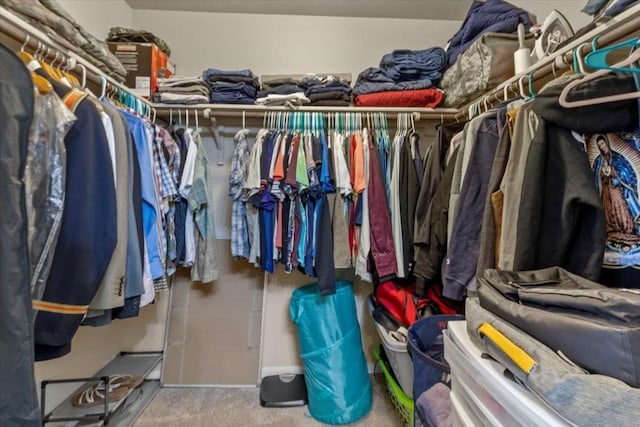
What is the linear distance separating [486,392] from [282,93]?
5.55ft

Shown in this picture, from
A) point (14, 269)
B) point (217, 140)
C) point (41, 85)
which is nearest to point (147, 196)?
point (41, 85)

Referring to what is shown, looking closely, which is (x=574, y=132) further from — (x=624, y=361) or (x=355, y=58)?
(x=355, y=58)

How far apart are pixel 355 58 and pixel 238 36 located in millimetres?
834

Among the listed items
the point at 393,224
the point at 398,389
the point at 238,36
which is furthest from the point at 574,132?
the point at 238,36

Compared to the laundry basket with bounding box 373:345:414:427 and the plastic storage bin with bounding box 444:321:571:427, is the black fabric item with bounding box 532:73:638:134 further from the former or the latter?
the laundry basket with bounding box 373:345:414:427

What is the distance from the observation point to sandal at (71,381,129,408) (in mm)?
1534

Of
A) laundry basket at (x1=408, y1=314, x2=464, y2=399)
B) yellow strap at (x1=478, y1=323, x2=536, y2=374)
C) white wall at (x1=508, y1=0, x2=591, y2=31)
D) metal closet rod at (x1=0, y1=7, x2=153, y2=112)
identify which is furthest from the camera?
white wall at (x1=508, y1=0, x2=591, y2=31)

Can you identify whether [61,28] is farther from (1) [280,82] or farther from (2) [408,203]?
(2) [408,203]

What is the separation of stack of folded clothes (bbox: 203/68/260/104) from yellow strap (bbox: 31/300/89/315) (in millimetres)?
1334

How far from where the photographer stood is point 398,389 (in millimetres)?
1542

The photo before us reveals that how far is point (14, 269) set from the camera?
0.60 metres

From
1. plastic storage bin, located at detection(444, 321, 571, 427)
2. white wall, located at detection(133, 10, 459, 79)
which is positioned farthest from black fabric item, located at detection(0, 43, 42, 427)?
white wall, located at detection(133, 10, 459, 79)

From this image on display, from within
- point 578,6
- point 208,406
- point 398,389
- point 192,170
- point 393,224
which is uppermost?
point 578,6

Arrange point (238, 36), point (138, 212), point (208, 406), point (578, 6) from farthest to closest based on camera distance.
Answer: point (238, 36) → point (208, 406) → point (578, 6) → point (138, 212)
